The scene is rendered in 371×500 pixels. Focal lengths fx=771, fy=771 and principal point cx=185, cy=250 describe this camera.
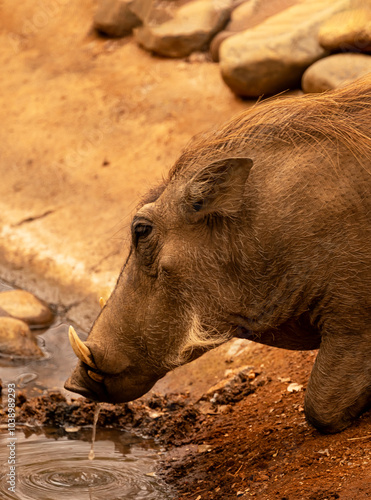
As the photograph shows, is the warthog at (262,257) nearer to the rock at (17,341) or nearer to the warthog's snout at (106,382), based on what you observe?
the warthog's snout at (106,382)

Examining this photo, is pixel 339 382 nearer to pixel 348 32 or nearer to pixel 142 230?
pixel 142 230

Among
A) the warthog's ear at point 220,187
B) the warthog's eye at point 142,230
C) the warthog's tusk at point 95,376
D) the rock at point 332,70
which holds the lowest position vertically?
the warthog's tusk at point 95,376

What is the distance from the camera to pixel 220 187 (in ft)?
9.34

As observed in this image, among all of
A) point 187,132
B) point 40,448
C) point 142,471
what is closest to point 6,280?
point 187,132

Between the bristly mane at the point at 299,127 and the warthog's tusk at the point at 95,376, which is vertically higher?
the bristly mane at the point at 299,127

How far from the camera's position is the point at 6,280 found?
600cm

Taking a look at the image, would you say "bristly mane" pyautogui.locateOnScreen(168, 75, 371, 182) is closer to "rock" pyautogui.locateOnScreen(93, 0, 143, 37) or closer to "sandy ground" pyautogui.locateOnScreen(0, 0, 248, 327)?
"sandy ground" pyautogui.locateOnScreen(0, 0, 248, 327)

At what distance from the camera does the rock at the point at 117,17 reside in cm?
A: 845

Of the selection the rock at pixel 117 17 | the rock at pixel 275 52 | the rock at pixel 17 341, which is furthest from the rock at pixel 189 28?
the rock at pixel 17 341

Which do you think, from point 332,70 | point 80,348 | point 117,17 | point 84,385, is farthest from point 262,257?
point 117,17

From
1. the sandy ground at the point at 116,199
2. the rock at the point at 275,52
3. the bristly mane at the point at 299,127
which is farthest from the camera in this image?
the rock at the point at 275,52

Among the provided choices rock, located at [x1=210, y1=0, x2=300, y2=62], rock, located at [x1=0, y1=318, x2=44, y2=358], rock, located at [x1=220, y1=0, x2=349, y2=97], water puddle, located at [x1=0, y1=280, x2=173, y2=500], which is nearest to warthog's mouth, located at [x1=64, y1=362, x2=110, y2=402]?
water puddle, located at [x1=0, y1=280, x2=173, y2=500]

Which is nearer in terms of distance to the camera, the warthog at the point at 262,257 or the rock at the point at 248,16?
the warthog at the point at 262,257

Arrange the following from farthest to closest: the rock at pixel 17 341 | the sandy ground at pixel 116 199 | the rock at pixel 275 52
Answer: the rock at pixel 275 52 → the rock at pixel 17 341 → the sandy ground at pixel 116 199
